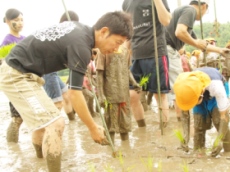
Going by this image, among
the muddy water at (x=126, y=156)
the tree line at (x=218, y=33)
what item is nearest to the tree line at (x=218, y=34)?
the tree line at (x=218, y=33)

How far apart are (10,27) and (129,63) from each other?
5.93 feet

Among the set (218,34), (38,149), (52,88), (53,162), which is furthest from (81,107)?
(218,34)

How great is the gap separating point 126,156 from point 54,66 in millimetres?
1119

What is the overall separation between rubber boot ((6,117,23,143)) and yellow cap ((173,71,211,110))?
2084 mm

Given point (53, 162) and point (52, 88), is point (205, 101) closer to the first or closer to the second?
point (53, 162)

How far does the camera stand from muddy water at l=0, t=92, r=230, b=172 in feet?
8.70

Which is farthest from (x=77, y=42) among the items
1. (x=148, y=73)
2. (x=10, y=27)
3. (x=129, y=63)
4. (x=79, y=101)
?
(x=10, y=27)

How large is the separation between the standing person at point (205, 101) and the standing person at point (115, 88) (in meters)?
0.81

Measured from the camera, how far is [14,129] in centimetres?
389

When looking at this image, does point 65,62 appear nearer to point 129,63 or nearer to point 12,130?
point 129,63

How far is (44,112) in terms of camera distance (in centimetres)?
239

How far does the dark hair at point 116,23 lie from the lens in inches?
96.2

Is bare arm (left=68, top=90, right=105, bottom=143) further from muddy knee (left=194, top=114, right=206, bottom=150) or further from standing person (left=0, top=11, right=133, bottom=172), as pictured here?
muddy knee (left=194, top=114, right=206, bottom=150)

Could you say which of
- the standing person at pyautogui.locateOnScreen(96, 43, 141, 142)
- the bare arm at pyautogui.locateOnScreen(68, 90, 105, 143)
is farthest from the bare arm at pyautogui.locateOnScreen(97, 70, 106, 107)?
the bare arm at pyautogui.locateOnScreen(68, 90, 105, 143)
